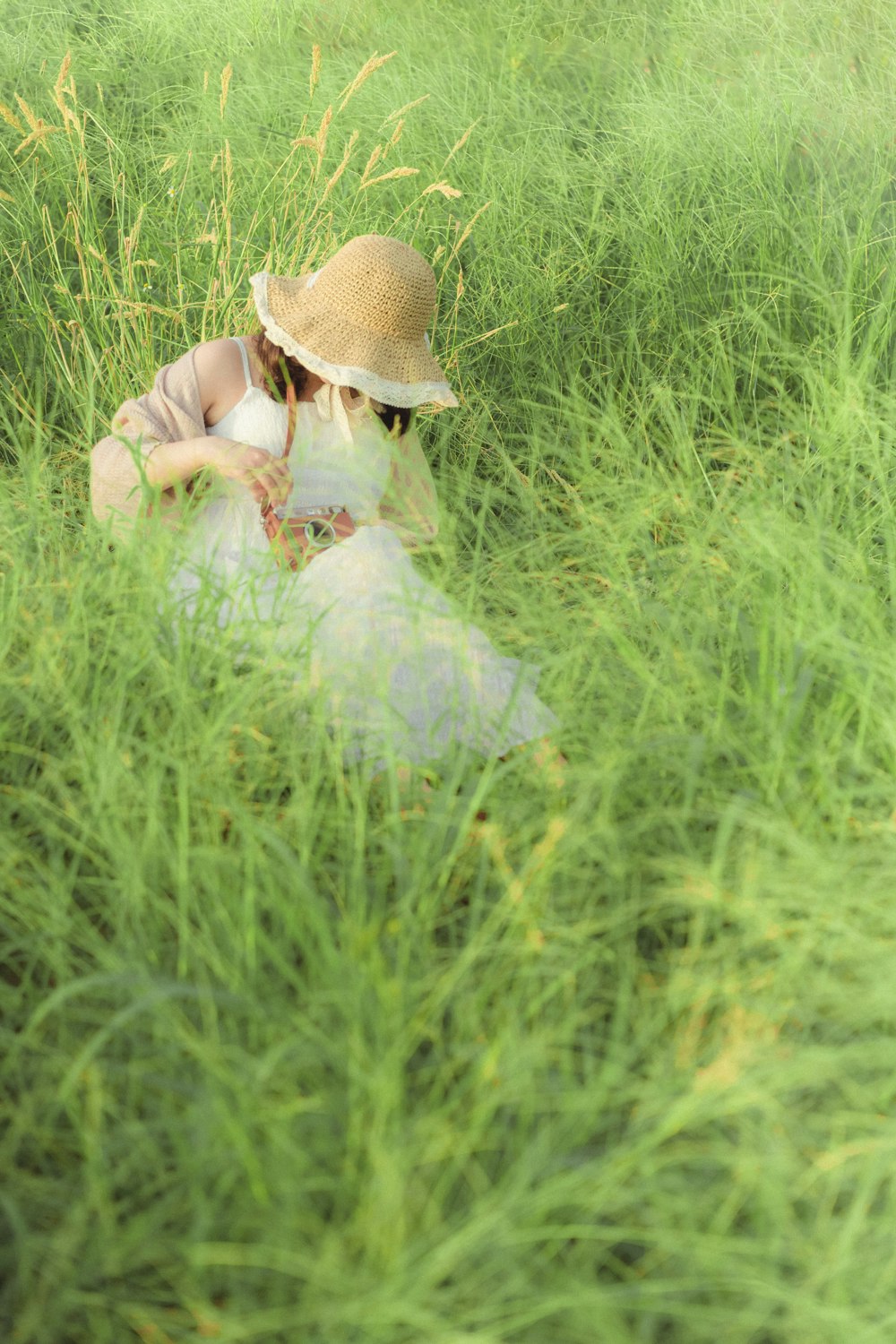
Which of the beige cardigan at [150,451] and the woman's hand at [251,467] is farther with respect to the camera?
the beige cardigan at [150,451]

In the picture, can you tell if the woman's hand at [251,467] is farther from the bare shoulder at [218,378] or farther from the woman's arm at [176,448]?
the bare shoulder at [218,378]

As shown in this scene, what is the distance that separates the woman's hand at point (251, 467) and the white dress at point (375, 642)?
65 mm

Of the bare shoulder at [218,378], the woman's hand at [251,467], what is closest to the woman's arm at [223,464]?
the woman's hand at [251,467]

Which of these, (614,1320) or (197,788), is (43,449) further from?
(614,1320)

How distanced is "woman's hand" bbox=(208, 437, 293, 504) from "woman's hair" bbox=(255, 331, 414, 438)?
255 millimetres

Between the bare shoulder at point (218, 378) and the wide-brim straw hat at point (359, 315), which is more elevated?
the wide-brim straw hat at point (359, 315)

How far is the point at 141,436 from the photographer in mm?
2367

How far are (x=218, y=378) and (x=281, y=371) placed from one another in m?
0.12

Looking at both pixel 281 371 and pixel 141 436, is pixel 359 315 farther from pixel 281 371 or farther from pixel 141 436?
pixel 141 436

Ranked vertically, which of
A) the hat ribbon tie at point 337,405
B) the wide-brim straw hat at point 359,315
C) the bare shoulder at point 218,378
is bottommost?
the hat ribbon tie at point 337,405

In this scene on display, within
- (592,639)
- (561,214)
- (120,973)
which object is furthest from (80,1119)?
(561,214)

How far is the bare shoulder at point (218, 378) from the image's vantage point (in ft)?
8.30

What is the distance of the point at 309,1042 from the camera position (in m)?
1.45

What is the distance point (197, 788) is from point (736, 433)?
1.77 meters
